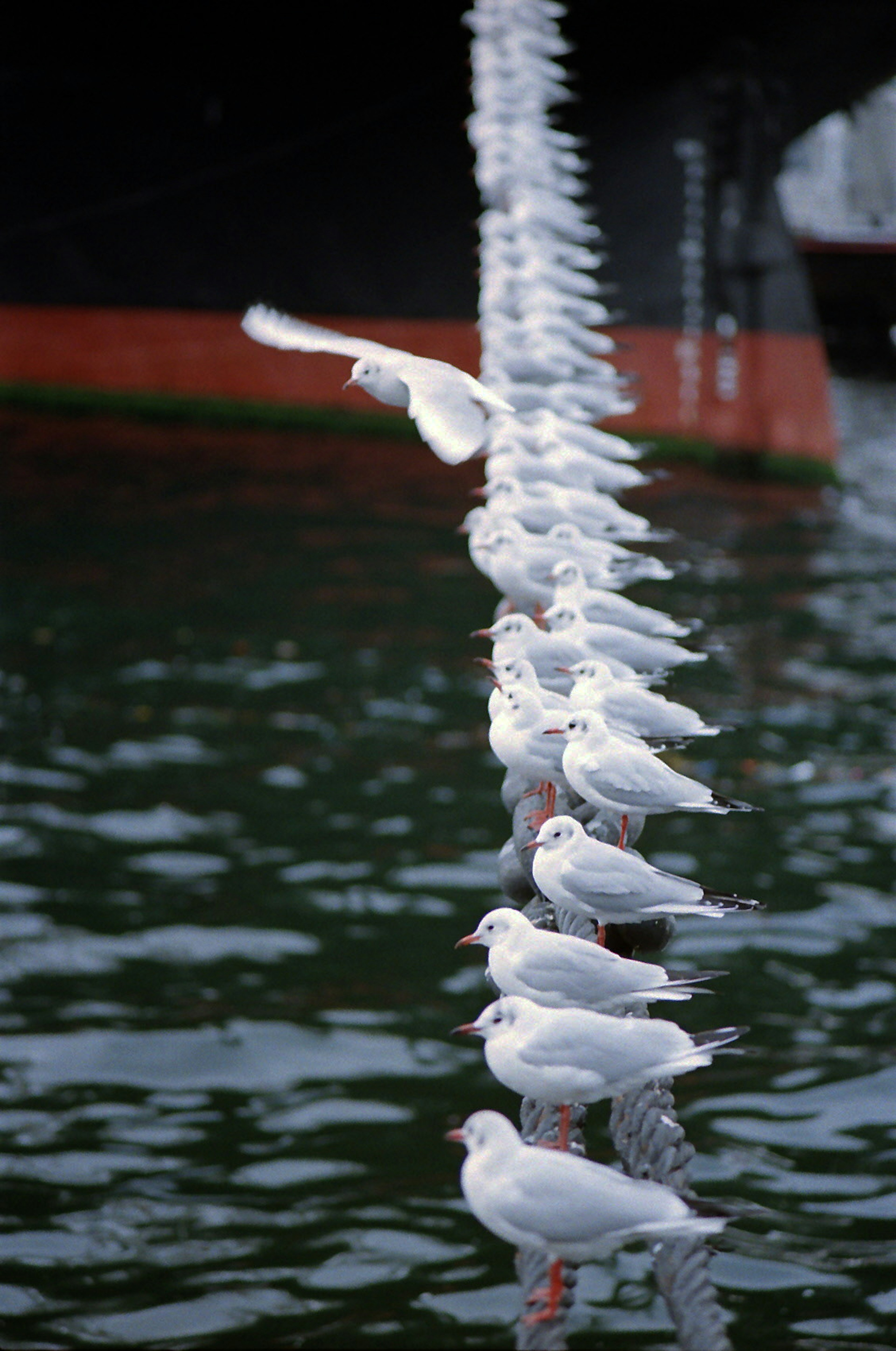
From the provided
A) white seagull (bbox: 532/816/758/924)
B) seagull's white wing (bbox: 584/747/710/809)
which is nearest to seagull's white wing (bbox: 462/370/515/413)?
seagull's white wing (bbox: 584/747/710/809)

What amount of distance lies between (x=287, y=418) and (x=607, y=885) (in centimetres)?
1509

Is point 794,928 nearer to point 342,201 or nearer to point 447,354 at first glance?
point 447,354

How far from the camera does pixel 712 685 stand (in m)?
10.3

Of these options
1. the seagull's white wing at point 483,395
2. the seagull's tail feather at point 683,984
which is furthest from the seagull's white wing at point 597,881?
the seagull's white wing at point 483,395

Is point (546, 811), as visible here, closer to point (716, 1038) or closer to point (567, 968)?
point (567, 968)

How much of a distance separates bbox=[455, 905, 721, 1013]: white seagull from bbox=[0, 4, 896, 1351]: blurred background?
227 centimetres

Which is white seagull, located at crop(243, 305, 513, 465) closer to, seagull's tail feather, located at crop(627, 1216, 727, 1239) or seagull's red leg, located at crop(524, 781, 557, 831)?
seagull's red leg, located at crop(524, 781, 557, 831)

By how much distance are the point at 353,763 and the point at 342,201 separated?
9849 mm

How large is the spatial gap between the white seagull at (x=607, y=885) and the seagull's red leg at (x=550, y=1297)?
60 cm

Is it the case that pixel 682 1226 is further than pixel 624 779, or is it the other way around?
pixel 624 779

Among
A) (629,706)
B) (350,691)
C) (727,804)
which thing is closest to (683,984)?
(727,804)

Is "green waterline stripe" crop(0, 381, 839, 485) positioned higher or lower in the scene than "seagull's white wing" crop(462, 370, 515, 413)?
higher

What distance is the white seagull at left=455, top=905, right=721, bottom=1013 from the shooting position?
247 centimetres

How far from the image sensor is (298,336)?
4.13 metres
